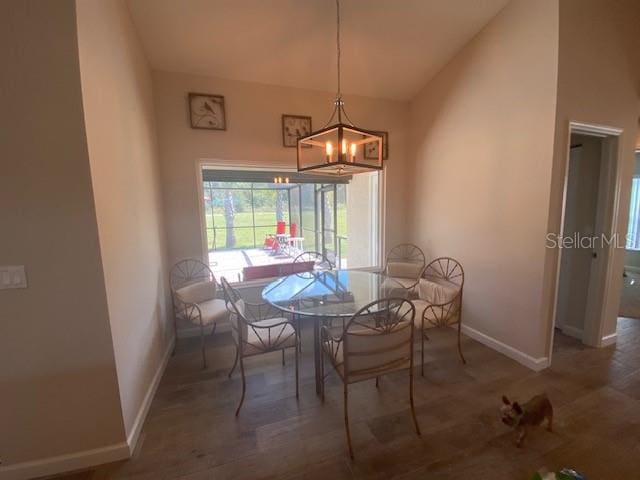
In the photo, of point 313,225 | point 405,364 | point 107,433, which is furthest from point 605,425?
point 313,225

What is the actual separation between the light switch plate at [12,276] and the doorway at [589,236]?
363 cm

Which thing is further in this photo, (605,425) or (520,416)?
(605,425)

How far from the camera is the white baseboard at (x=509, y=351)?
246 cm

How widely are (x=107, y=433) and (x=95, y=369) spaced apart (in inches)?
16.5

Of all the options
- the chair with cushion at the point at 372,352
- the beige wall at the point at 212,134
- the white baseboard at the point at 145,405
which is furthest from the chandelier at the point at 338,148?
the white baseboard at the point at 145,405

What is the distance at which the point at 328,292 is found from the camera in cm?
244

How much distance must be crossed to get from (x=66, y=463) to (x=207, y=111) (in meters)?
2.98

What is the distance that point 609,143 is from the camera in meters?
2.56

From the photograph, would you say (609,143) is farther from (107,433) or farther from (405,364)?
(107,433)

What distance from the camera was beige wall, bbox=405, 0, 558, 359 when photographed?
7.50 feet

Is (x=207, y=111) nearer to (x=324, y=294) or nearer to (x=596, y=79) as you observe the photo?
(x=324, y=294)

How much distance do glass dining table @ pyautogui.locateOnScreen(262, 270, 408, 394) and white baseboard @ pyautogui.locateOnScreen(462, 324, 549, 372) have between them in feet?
3.52

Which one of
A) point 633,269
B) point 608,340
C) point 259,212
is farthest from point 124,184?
point 633,269

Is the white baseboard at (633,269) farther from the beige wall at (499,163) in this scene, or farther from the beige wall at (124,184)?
the beige wall at (124,184)
